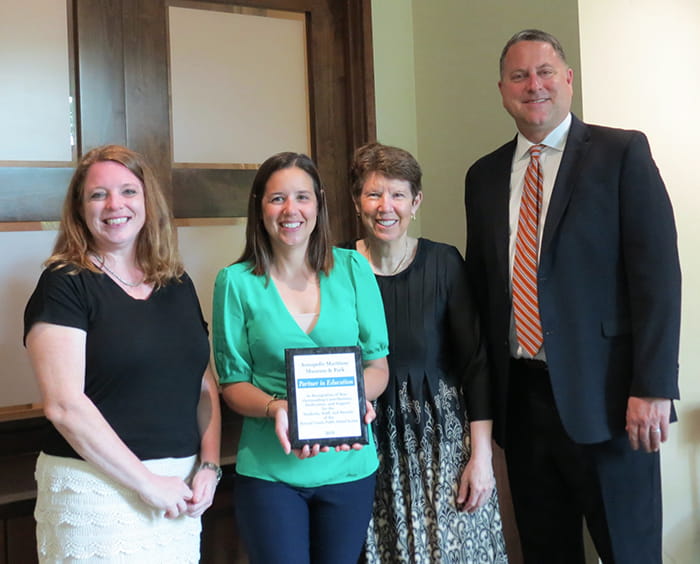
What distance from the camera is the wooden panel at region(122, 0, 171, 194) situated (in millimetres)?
2467

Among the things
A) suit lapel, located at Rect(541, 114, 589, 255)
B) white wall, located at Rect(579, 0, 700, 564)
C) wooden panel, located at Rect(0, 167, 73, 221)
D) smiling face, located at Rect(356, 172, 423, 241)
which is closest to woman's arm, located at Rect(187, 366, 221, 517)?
smiling face, located at Rect(356, 172, 423, 241)

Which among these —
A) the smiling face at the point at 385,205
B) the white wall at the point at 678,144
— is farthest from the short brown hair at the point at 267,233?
the white wall at the point at 678,144

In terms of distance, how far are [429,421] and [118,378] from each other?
74 cm

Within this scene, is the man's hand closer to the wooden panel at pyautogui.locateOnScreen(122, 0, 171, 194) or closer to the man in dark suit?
the man in dark suit

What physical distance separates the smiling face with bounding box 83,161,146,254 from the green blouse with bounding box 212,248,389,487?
25 cm

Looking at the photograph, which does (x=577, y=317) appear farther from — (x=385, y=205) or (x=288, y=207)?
(x=288, y=207)

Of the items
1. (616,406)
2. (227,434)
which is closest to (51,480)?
(227,434)

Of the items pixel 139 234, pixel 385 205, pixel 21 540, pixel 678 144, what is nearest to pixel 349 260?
pixel 385 205

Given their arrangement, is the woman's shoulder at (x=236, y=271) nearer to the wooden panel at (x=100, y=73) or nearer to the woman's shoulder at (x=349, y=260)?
the woman's shoulder at (x=349, y=260)

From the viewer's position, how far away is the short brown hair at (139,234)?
151cm

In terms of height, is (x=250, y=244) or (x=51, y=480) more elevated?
(x=250, y=244)

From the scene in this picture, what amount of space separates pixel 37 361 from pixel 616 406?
4.32ft

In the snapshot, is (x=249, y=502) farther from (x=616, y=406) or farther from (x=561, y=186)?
(x=561, y=186)

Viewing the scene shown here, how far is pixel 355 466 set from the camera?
162cm
